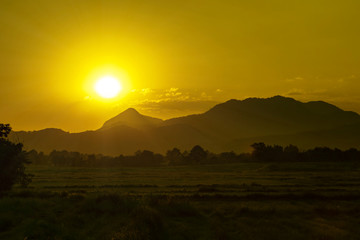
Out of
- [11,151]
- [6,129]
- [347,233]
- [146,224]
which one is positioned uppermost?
[6,129]

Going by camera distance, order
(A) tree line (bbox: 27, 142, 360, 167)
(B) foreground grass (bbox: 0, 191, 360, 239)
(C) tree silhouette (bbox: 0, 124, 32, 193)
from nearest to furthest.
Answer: (B) foreground grass (bbox: 0, 191, 360, 239) → (C) tree silhouette (bbox: 0, 124, 32, 193) → (A) tree line (bbox: 27, 142, 360, 167)

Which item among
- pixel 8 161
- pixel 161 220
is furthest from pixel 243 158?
pixel 161 220

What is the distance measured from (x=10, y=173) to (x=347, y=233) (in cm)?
2911

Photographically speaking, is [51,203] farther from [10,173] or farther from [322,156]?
[322,156]

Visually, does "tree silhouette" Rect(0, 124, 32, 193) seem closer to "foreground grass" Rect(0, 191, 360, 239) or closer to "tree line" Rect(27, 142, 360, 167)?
"foreground grass" Rect(0, 191, 360, 239)

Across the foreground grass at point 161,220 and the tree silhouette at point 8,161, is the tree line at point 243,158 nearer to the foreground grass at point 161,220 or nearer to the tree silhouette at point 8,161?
the foreground grass at point 161,220

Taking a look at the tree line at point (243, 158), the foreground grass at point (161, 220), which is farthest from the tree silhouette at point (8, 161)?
the tree line at point (243, 158)

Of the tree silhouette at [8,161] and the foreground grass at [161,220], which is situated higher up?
the tree silhouette at [8,161]

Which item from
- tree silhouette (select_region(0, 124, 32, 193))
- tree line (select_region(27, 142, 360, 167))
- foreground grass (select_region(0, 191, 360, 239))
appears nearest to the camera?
foreground grass (select_region(0, 191, 360, 239))

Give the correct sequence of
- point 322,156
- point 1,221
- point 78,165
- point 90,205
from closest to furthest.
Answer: point 1,221 → point 90,205 → point 322,156 → point 78,165

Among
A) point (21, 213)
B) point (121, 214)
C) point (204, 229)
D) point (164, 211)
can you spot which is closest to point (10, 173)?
point (21, 213)

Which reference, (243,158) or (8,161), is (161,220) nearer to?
(8,161)

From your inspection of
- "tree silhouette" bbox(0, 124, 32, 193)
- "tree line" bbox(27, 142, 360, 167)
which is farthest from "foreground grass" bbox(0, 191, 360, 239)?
"tree line" bbox(27, 142, 360, 167)

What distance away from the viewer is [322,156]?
11612cm
